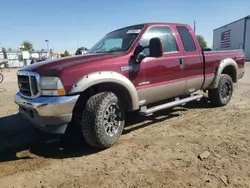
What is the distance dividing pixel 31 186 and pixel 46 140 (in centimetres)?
154

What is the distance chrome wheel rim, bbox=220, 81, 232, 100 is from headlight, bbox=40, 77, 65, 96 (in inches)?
171

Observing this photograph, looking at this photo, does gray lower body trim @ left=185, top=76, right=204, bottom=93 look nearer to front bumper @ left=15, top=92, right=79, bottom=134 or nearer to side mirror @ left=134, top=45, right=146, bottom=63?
side mirror @ left=134, top=45, right=146, bottom=63

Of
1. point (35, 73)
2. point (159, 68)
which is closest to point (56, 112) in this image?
point (35, 73)

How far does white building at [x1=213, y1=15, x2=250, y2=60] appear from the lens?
1478 inches

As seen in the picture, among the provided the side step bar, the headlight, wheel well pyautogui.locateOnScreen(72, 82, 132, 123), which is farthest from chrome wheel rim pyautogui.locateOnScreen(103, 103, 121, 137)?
the headlight

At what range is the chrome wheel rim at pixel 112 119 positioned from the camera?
381 centimetres

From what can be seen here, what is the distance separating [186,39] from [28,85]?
3.37 m

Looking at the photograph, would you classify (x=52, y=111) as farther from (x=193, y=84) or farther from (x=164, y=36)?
(x=193, y=84)

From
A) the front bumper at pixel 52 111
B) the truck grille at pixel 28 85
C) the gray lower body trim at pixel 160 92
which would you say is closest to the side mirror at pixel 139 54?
the gray lower body trim at pixel 160 92

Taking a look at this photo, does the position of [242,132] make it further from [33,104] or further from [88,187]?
[33,104]

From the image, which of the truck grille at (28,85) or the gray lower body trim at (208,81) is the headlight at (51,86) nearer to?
the truck grille at (28,85)

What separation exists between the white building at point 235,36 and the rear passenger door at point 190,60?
3646 cm

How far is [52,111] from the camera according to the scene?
10.9 ft

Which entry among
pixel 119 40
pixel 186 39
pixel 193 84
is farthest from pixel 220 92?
pixel 119 40
